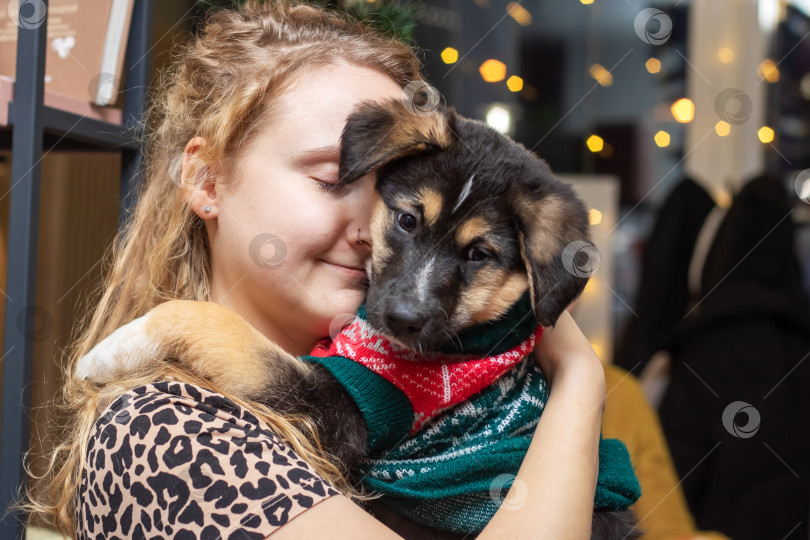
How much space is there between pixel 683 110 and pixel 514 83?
129 centimetres

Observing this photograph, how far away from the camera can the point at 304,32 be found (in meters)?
2.03

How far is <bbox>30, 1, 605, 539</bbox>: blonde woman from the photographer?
1.31 metres

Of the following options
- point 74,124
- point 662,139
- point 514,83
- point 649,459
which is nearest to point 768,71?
point 662,139

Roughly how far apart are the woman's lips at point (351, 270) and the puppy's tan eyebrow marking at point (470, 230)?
0.95 feet

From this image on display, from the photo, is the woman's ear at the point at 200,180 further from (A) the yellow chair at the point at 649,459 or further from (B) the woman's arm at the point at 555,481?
(A) the yellow chair at the point at 649,459

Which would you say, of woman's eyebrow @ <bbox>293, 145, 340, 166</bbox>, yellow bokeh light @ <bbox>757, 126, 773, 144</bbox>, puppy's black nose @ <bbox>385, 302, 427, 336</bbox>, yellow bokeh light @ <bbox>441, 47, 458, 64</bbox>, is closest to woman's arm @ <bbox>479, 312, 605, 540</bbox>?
puppy's black nose @ <bbox>385, 302, 427, 336</bbox>

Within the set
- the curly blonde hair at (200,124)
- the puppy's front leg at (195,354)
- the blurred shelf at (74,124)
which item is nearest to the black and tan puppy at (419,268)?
the puppy's front leg at (195,354)

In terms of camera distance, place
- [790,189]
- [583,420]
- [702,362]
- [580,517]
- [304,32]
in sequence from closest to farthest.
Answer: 1. [580,517]
2. [583,420]
3. [304,32]
4. [702,362]
5. [790,189]

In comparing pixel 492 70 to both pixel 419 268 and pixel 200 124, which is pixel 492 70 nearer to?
pixel 200 124

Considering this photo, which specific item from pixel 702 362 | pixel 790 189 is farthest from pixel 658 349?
pixel 790 189

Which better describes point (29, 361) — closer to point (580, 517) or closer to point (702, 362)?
point (580, 517)

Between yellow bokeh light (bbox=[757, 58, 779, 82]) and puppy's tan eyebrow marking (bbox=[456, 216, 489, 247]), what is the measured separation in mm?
4258

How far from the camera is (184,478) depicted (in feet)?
4.26

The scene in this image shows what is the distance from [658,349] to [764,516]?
3.03 feet
